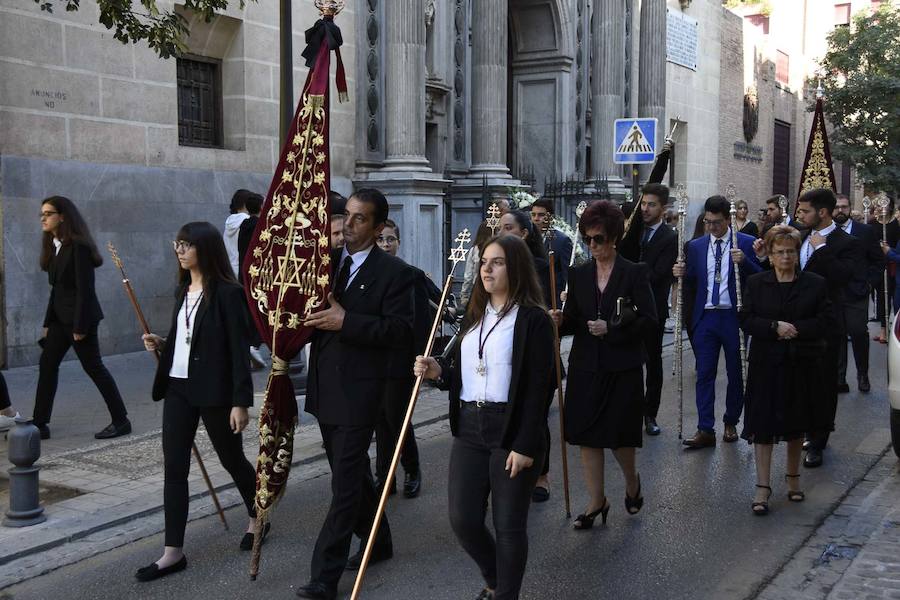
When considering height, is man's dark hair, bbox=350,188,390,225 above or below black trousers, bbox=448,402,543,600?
above

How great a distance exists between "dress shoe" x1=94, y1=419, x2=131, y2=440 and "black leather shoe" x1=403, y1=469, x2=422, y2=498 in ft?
9.13

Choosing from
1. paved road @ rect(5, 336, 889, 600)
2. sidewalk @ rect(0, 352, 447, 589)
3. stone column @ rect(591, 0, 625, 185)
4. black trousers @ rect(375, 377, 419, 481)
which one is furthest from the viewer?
stone column @ rect(591, 0, 625, 185)

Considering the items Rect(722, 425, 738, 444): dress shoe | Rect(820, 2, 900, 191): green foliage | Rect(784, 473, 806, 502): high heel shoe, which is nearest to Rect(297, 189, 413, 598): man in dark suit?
Rect(784, 473, 806, 502): high heel shoe

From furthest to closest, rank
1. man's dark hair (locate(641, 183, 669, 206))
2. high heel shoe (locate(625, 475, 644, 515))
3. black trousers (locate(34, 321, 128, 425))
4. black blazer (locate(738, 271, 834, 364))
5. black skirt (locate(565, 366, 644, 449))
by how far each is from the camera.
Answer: man's dark hair (locate(641, 183, 669, 206))
black trousers (locate(34, 321, 128, 425))
black blazer (locate(738, 271, 834, 364))
high heel shoe (locate(625, 475, 644, 515))
black skirt (locate(565, 366, 644, 449))

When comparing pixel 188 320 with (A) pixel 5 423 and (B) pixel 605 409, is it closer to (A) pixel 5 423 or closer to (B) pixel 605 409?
(B) pixel 605 409

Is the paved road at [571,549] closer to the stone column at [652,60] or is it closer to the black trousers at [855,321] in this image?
the black trousers at [855,321]

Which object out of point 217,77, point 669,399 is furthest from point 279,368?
point 217,77

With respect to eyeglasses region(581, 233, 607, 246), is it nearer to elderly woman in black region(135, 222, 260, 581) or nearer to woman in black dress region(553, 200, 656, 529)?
woman in black dress region(553, 200, 656, 529)

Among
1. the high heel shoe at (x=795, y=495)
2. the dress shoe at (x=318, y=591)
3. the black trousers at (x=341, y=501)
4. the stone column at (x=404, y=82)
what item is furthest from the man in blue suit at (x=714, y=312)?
the stone column at (x=404, y=82)

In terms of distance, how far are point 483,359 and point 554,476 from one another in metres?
3.30

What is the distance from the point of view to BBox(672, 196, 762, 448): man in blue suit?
8227 mm

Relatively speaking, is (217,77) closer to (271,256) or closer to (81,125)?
(81,125)

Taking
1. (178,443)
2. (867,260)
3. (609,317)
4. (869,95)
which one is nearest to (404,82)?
(867,260)

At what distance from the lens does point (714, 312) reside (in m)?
8.27
